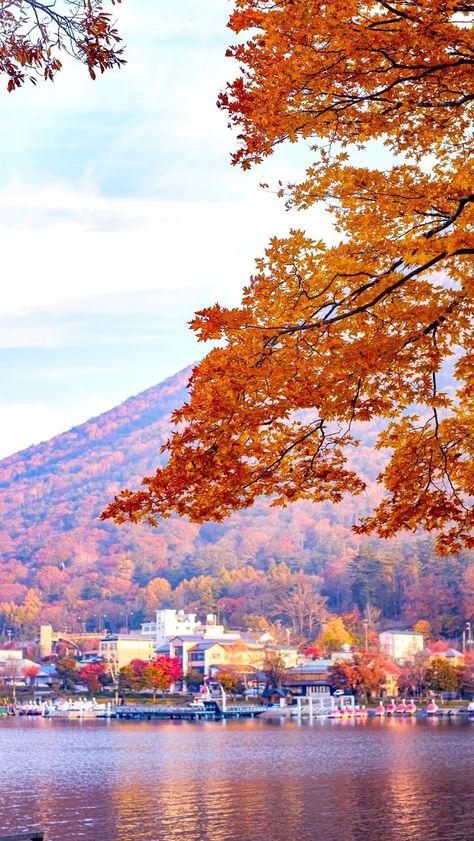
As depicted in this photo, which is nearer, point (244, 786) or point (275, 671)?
point (244, 786)

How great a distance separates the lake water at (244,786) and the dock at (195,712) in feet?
78.6

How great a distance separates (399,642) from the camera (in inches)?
4220

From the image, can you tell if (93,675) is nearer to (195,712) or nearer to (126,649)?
(126,649)

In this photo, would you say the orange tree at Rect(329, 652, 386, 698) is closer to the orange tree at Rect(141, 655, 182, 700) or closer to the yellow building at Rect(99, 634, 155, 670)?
the orange tree at Rect(141, 655, 182, 700)

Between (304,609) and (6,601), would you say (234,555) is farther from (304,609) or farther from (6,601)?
(304,609)

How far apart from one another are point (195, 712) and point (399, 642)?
28927 mm

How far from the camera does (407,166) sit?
9383mm

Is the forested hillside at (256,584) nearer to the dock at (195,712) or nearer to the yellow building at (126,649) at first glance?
the yellow building at (126,649)

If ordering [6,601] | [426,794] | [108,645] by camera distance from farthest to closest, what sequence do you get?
1. [6,601]
2. [108,645]
3. [426,794]

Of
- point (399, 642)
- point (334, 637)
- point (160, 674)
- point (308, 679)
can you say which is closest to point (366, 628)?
point (334, 637)

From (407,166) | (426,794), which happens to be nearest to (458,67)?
(407,166)

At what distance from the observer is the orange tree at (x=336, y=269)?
27.7 feet

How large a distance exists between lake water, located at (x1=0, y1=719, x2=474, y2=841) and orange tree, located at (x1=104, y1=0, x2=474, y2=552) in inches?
653

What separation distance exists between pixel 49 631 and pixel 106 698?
1364 inches
